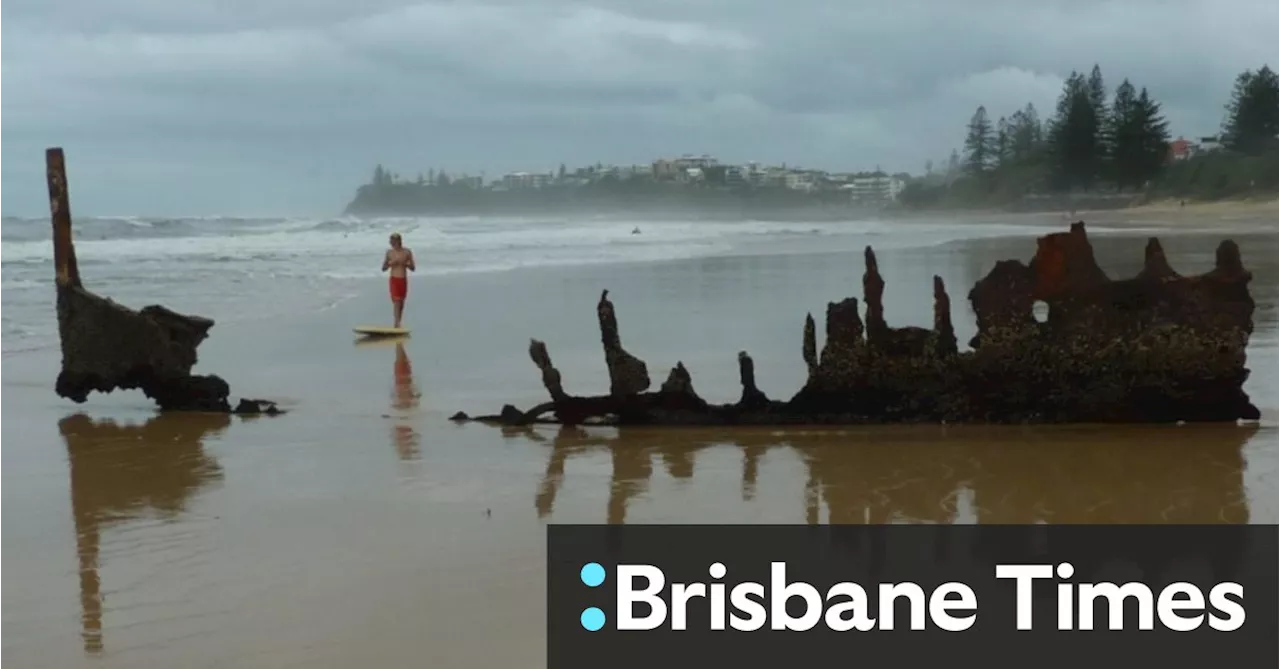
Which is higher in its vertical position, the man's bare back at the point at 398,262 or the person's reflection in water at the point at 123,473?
the man's bare back at the point at 398,262

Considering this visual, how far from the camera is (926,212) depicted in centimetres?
9788

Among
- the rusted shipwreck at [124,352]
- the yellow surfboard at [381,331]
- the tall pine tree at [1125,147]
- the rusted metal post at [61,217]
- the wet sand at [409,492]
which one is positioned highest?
the tall pine tree at [1125,147]

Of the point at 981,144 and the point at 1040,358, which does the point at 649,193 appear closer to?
the point at 981,144

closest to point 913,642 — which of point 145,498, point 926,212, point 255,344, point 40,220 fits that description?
point 145,498

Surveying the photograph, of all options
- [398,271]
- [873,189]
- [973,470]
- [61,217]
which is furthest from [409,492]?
[873,189]

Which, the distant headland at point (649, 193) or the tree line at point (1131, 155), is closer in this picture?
the tree line at point (1131, 155)

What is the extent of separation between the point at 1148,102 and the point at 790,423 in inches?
3388

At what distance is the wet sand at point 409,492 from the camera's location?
4.65 m

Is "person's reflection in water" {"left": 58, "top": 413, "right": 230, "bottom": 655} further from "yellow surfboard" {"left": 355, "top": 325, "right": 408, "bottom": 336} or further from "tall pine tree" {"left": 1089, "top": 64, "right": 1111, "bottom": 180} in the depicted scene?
"tall pine tree" {"left": 1089, "top": 64, "right": 1111, "bottom": 180}

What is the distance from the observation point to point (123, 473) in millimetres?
7395

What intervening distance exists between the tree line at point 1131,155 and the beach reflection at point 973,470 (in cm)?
6727

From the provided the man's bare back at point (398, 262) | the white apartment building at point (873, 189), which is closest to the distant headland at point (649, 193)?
the white apartment building at point (873, 189)

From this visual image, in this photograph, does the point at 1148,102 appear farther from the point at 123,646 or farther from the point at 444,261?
the point at 123,646

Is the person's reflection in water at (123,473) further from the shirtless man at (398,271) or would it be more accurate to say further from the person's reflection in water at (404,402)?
the shirtless man at (398,271)
